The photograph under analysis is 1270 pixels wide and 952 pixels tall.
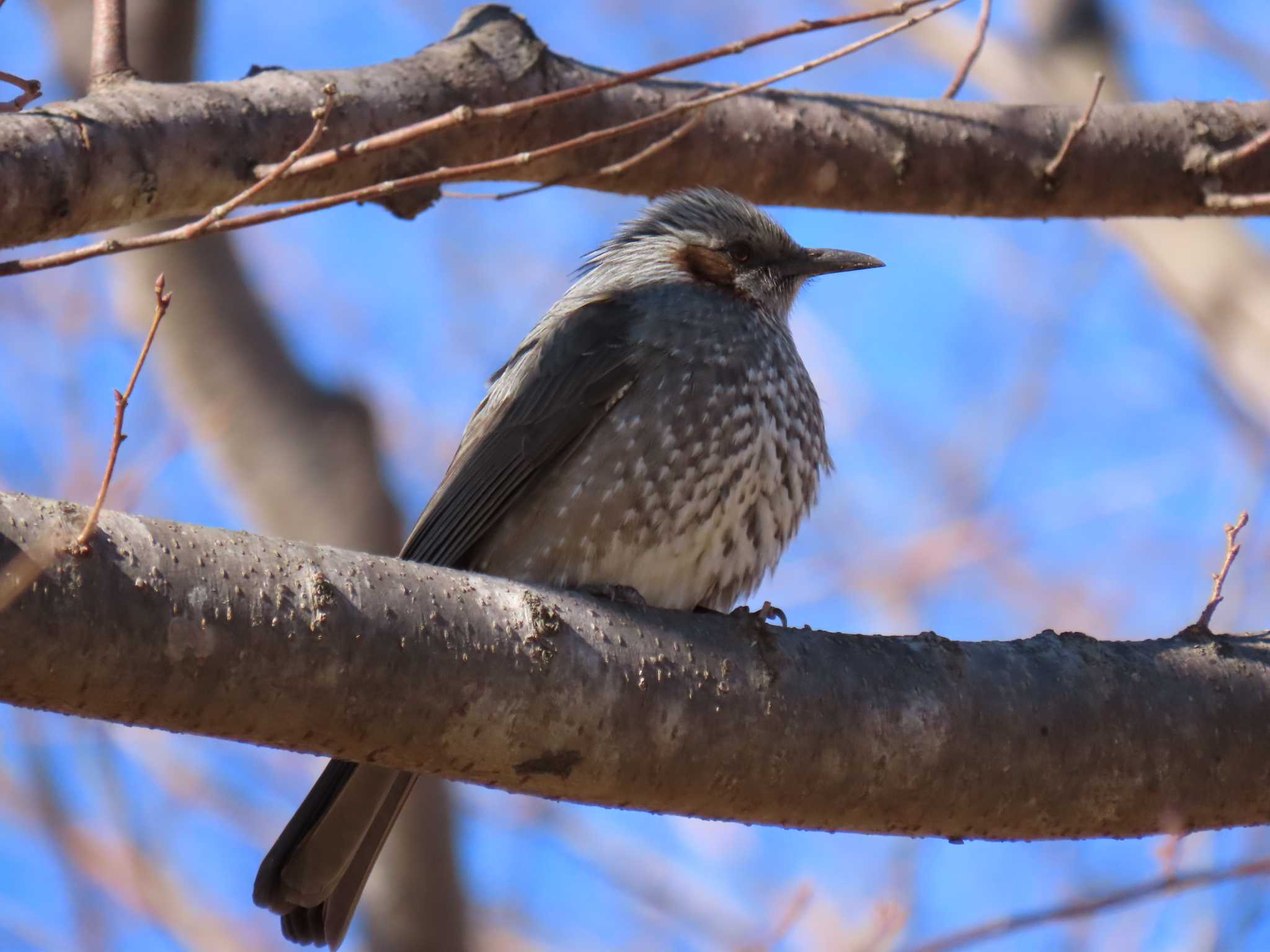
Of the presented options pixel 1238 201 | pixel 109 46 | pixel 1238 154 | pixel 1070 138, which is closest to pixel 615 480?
pixel 109 46

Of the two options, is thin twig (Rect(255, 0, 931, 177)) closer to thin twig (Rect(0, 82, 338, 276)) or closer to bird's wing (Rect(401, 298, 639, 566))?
thin twig (Rect(0, 82, 338, 276))

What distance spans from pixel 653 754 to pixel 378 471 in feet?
10.6

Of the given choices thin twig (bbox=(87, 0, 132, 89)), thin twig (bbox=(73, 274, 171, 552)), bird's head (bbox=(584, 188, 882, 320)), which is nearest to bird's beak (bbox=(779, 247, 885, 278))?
bird's head (bbox=(584, 188, 882, 320))

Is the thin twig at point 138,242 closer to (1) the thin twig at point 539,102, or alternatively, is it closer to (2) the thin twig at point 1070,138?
(1) the thin twig at point 539,102

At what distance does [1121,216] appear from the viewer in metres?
4.20

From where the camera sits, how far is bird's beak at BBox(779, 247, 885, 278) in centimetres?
437

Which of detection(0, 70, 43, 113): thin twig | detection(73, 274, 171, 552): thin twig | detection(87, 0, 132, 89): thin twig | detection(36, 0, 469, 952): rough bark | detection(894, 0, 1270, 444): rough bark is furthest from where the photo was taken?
detection(894, 0, 1270, 444): rough bark

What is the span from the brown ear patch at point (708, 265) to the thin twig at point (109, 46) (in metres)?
1.70

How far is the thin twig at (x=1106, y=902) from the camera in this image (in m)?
2.29

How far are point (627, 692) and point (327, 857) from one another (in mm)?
1073

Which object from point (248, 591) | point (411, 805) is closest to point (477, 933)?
point (411, 805)

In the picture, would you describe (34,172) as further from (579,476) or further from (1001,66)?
(1001,66)

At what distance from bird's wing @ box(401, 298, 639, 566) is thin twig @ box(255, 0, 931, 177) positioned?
105 cm

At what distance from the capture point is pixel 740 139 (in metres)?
4.02
